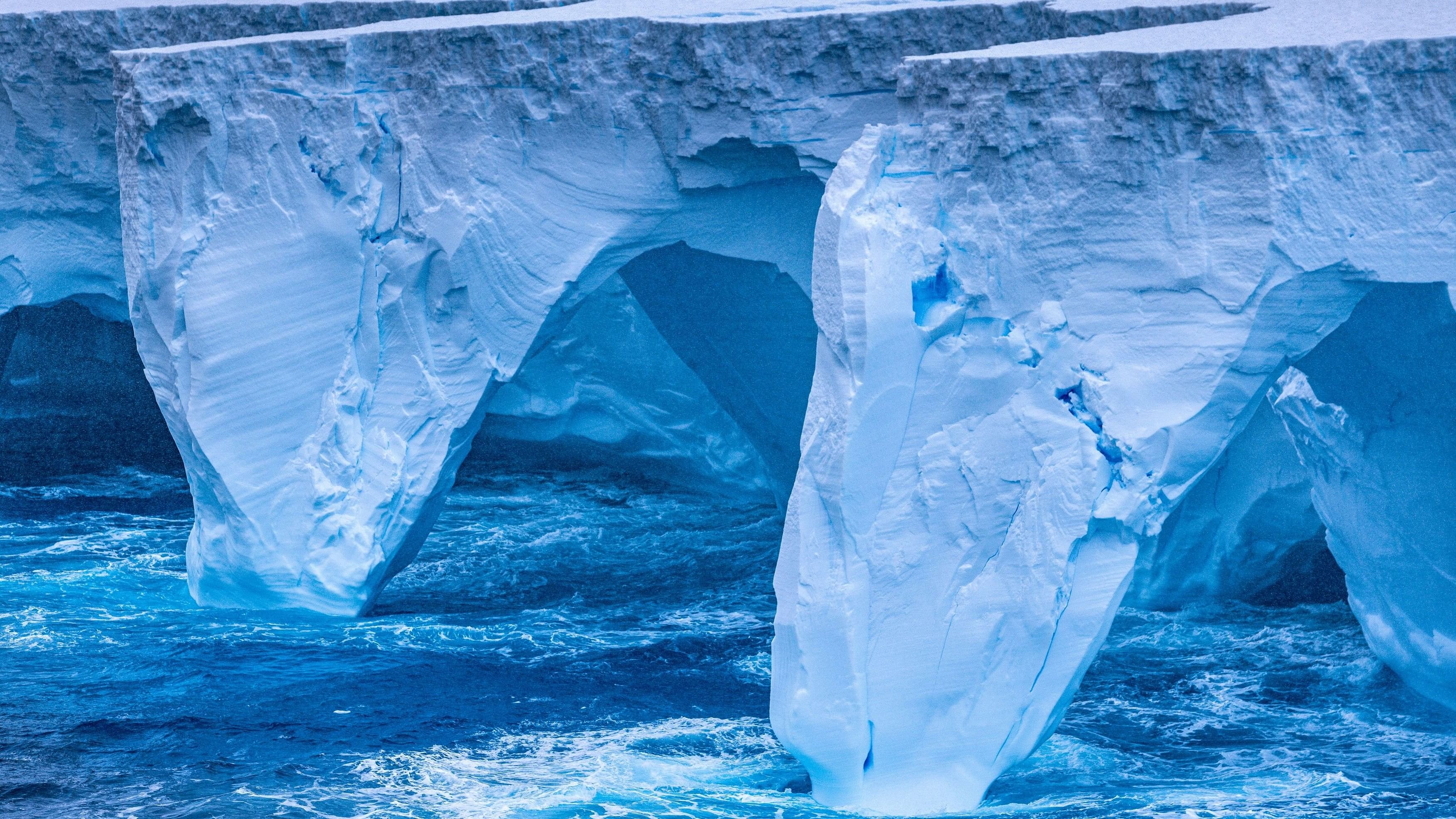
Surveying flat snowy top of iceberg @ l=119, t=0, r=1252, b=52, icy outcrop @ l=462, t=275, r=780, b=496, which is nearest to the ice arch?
icy outcrop @ l=462, t=275, r=780, b=496

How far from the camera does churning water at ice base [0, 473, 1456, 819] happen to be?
25.1ft

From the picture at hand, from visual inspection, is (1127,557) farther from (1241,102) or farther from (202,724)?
A: (202,724)

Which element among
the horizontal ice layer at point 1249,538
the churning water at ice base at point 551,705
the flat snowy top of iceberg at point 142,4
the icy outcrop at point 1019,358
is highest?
the flat snowy top of iceberg at point 142,4

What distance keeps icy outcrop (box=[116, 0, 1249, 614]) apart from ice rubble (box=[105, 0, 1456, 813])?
0.07ft

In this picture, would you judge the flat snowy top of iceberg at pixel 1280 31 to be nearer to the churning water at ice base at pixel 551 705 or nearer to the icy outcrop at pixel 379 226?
the icy outcrop at pixel 379 226

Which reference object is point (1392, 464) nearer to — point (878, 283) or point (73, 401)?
point (878, 283)

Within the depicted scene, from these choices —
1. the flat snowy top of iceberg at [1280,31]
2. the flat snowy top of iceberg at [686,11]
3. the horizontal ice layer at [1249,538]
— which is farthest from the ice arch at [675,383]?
the flat snowy top of iceberg at [1280,31]

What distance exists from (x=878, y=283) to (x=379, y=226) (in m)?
3.52

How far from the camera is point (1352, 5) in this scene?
8031 millimetres

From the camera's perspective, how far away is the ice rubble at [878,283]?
23.2 ft

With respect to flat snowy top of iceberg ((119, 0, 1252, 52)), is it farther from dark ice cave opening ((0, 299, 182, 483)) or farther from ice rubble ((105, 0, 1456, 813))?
dark ice cave opening ((0, 299, 182, 483))

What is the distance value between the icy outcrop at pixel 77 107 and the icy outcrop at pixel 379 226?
1.39m

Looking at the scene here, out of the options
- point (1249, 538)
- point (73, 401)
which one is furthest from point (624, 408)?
point (1249, 538)

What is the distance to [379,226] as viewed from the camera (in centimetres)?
954
